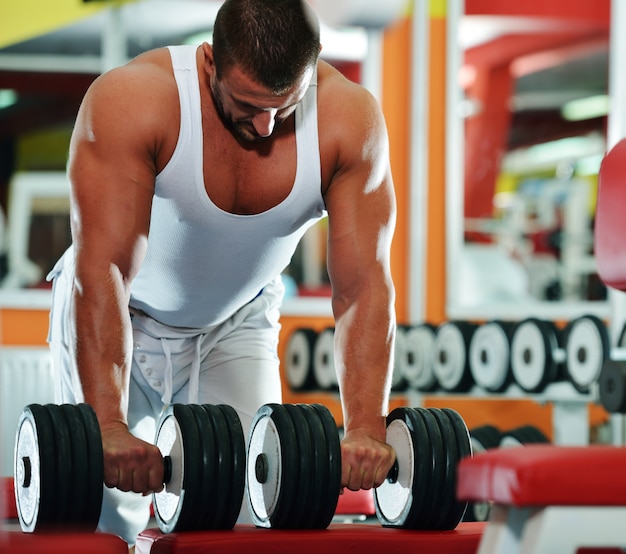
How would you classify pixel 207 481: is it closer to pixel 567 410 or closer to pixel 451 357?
pixel 567 410

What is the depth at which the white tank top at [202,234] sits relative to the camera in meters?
1.77

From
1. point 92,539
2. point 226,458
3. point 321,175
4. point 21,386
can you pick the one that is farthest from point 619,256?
point 21,386

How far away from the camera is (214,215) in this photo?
1804 millimetres

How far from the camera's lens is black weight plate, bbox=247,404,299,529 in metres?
1.62

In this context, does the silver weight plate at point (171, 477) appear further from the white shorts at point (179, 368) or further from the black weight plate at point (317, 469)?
the white shorts at point (179, 368)

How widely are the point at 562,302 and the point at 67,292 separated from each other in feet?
11.6

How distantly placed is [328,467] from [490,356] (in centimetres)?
263

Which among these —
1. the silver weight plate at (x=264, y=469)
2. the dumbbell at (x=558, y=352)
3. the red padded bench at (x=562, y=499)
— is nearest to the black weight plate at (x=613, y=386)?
the dumbbell at (x=558, y=352)

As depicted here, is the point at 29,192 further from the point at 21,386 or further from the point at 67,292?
the point at 67,292

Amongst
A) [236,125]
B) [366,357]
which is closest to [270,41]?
[236,125]

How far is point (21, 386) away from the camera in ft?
14.9

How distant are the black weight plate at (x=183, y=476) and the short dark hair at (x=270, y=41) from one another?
517 mm

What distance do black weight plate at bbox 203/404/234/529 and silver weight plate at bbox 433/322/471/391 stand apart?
2.75 metres

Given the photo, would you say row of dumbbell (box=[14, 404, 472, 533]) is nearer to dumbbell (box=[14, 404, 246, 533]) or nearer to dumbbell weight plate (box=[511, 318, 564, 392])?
dumbbell (box=[14, 404, 246, 533])
